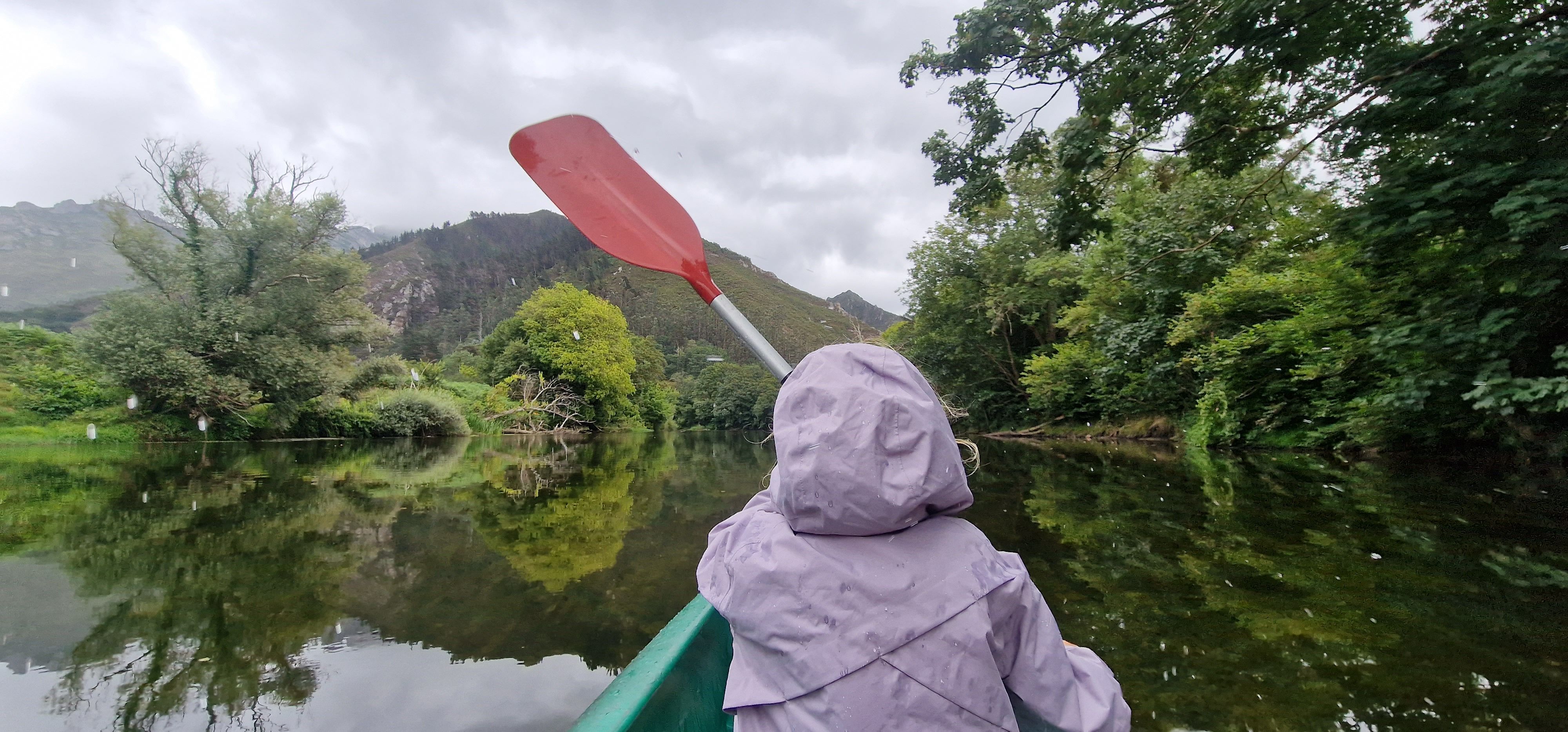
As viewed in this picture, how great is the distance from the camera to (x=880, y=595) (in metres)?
0.99

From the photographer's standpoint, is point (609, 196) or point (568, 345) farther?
point (568, 345)

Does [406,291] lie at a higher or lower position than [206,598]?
higher

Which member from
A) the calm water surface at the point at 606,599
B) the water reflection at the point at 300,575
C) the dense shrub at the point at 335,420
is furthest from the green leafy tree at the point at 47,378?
the calm water surface at the point at 606,599

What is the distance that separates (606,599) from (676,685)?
7.27 ft

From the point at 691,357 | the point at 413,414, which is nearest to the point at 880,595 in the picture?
the point at 413,414

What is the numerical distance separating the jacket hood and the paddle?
1.54 meters

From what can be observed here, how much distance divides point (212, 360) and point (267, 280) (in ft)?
8.19

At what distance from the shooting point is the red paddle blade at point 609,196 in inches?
105

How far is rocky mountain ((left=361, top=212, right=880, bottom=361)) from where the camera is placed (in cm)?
3422

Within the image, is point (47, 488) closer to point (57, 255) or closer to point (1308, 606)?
point (1308, 606)

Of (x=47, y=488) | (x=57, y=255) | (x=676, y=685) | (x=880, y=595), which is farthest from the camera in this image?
(x=57, y=255)

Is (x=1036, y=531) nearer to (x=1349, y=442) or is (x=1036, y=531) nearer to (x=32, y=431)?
(x=1349, y=442)

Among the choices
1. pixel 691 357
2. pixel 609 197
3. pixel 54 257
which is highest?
pixel 54 257

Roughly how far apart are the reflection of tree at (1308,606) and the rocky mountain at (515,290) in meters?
12.1
